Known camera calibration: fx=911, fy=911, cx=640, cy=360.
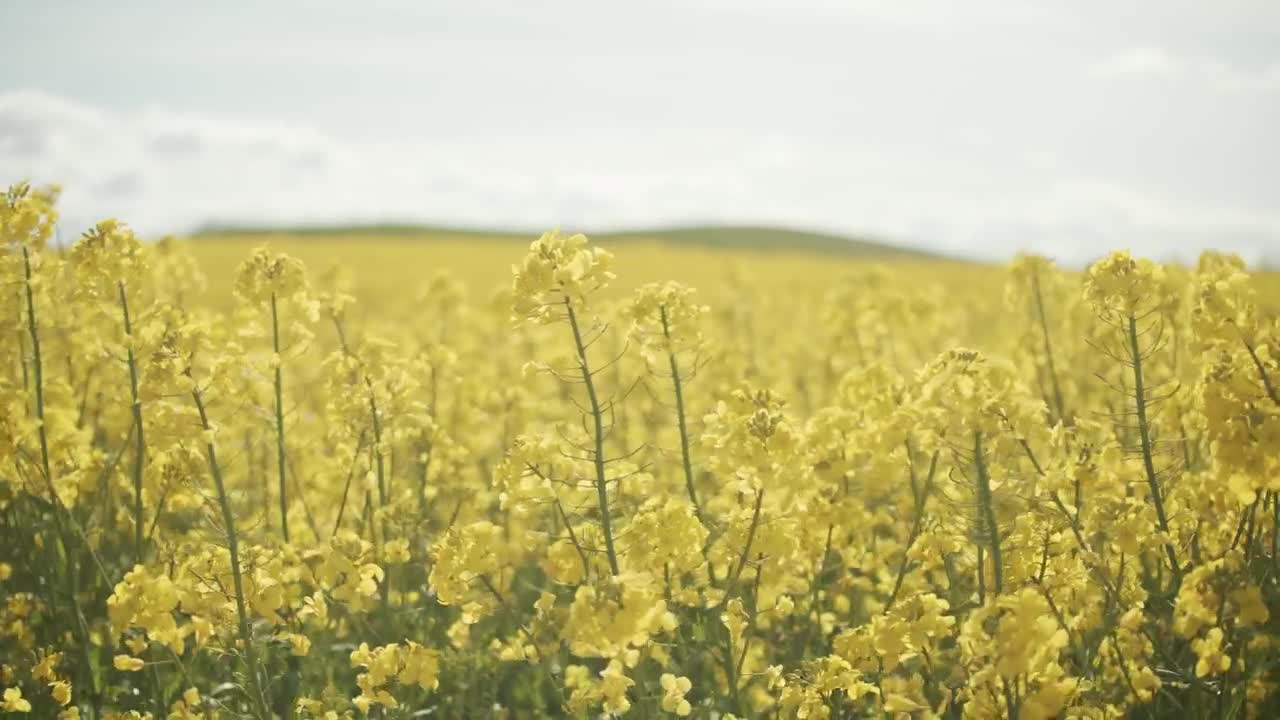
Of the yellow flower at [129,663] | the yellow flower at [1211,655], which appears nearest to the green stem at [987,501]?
the yellow flower at [1211,655]

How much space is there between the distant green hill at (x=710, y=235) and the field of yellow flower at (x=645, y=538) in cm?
5818

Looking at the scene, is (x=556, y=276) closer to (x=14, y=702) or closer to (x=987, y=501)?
(x=987, y=501)

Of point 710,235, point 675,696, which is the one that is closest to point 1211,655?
point 675,696

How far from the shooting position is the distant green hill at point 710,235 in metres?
64.1

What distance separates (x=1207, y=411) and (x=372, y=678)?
2813 millimetres

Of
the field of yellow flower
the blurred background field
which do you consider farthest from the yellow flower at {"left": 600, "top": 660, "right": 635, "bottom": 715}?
the blurred background field

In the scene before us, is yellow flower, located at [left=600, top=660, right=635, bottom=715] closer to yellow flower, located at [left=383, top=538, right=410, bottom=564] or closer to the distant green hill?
yellow flower, located at [left=383, top=538, right=410, bottom=564]

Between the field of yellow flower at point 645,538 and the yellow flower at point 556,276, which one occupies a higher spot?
the yellow flower at point 556,276

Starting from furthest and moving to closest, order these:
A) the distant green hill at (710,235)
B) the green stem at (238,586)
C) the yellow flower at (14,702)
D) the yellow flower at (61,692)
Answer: the distant green hill at (710,235) → the yellow flower at (61,692) → the yellow flower at (14,702) → the green stem at (238,586)

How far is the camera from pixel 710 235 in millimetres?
69562

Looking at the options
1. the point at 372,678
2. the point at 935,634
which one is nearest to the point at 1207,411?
the point at 935,634

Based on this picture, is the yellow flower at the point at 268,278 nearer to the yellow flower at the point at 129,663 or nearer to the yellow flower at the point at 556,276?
the yellow flower at the point at 129,663

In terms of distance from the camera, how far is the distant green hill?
64062 mm

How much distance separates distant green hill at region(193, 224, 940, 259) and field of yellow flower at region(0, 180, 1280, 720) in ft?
191
